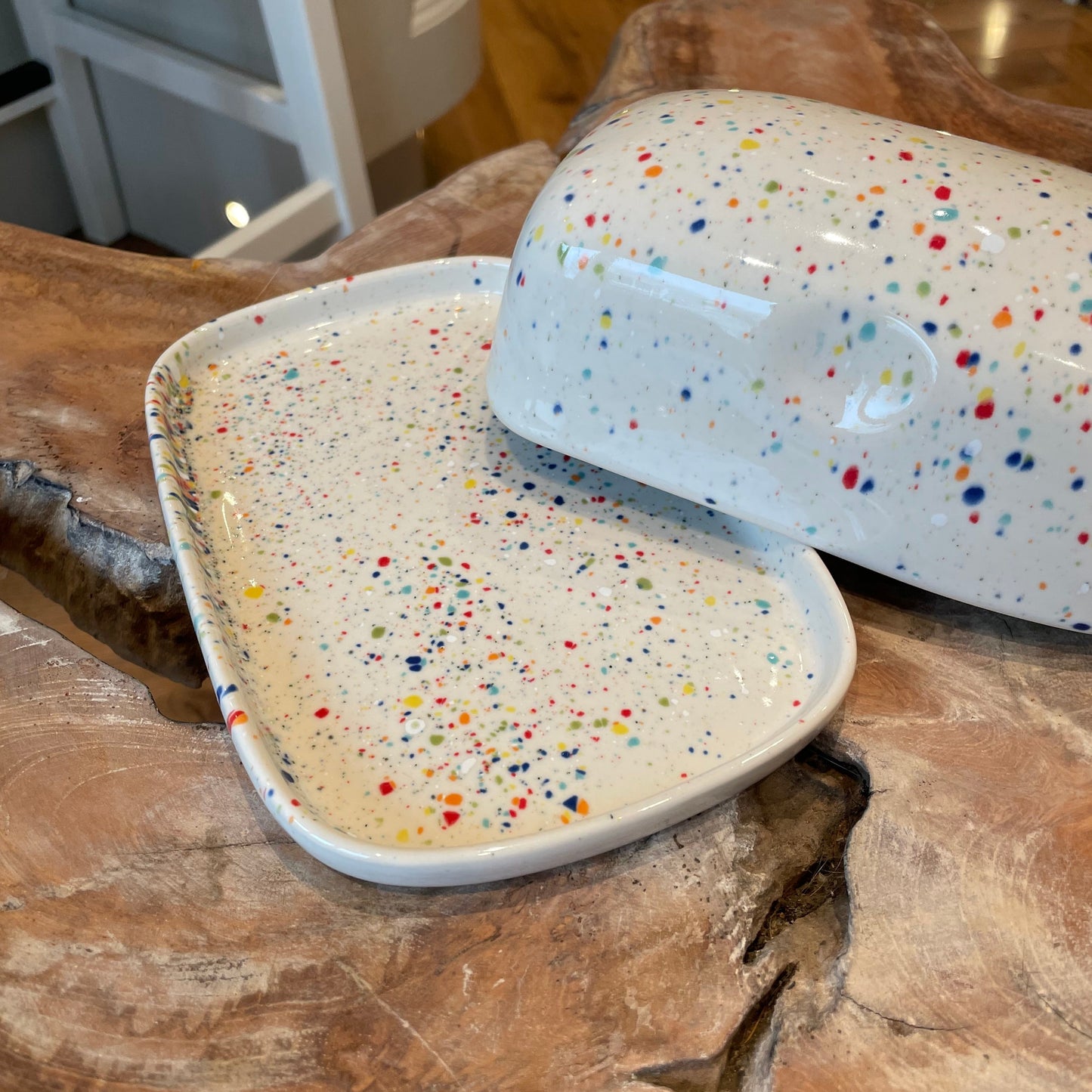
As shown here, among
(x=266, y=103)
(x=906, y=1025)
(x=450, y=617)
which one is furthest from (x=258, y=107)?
(x=906, y=1025)

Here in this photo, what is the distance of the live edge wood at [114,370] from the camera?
0.61m

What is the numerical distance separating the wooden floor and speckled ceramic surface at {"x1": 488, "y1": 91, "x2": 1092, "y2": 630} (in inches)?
45.5

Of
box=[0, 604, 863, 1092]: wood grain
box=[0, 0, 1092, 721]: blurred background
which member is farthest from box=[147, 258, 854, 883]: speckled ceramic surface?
box=[0, 0, 1092, 721]: blurred background

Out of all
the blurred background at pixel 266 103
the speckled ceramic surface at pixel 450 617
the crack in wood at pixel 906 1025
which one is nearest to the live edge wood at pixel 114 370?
the speckled ceramic surface at pixel 450 617

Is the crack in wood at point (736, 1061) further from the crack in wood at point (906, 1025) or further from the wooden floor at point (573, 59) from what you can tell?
the wooden floor at point (573, 59)

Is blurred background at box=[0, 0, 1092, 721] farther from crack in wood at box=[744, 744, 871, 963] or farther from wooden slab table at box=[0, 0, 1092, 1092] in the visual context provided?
crack in wood at box=[744, 744, 871, 963]

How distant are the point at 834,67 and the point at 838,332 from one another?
0.58m

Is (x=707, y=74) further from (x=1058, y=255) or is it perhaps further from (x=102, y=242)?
(x=102, y=242)

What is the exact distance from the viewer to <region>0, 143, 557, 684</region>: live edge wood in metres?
0.61

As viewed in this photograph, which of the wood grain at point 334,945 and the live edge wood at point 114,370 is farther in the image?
the live edge wood at point 114,370

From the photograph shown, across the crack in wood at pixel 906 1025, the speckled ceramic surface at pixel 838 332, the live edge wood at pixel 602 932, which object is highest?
the speckled ceramic surface at pixel 838 332

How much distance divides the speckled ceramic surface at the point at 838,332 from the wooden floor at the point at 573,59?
1.16 meters

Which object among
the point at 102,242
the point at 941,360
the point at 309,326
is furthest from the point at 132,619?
the point at 102,242

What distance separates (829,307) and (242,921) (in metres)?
0.37
